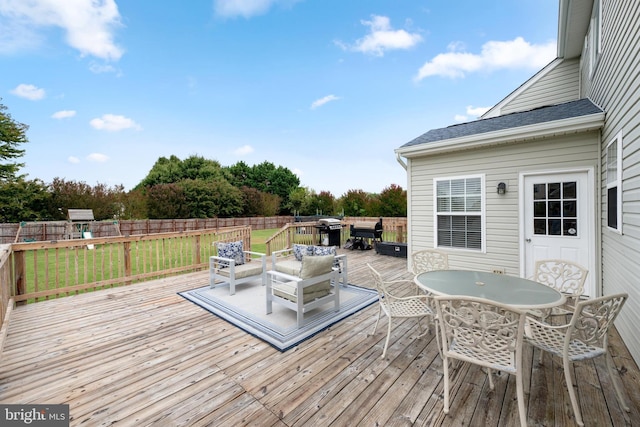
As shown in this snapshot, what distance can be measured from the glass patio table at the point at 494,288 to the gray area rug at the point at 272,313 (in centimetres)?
141

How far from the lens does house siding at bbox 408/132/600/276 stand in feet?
13.7

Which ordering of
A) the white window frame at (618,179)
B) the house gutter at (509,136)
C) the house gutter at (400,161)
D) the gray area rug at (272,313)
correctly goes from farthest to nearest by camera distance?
the house gutter at (400,161), the house gutter at (509,136), the gray area rug at (272,313), the white window frame at (618,179)

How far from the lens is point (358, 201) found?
16.5m

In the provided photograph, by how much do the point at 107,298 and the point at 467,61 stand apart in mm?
12169

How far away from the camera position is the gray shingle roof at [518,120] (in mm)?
4207

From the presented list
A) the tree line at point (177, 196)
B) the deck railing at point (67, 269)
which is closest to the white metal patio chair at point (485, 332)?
the deck railing at point (67, 269)

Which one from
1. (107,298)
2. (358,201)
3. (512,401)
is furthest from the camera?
(358,201)

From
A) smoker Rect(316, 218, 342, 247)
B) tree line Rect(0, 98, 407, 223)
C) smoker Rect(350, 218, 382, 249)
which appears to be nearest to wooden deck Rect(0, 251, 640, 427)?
smoker Rect(350, 218, 382, 249)

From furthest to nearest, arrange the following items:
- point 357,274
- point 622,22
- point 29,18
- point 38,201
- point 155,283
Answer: point 38,201, point 29,18, point 357,274, point 155,283, point 622,22

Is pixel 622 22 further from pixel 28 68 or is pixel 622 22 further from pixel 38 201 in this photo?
pixel 38 201

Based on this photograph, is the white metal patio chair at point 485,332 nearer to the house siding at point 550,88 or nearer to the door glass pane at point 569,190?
the door glass pane at point 569,190

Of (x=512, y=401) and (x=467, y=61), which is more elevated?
(x=467, y=61)

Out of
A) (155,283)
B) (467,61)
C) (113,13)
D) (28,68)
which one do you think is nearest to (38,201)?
(28,68)

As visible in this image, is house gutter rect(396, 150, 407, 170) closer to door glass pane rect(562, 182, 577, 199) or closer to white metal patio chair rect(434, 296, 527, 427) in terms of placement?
door glass pane rect(562, 182, 577, 199)
